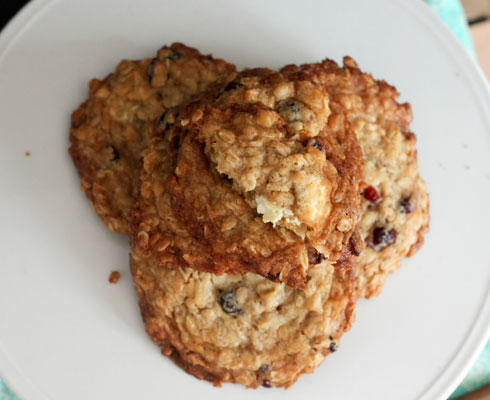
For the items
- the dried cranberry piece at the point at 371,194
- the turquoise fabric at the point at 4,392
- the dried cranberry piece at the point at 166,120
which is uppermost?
the dried cranberry piece at the point at 371,194

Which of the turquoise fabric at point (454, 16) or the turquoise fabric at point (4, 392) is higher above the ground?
the turquoise fabric at point (454, 16)

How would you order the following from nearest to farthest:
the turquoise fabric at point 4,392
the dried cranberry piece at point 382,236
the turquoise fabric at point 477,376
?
the dried cranberry piece at point 382,236
the turquoise fabric at point 4,392
the turquoise fabric at point 477,376

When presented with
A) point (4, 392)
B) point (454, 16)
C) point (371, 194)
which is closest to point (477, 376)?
point (371, 194)

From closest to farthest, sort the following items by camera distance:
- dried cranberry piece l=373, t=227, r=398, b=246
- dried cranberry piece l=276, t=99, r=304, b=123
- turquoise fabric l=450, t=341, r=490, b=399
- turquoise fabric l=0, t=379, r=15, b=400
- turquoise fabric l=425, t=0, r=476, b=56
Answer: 1. dried cranberry piece l=276, t=99, r=304, b=123
2. dried cranberry piece l=373, t=227, r=398, b=246
3. turquoise fabric l=0, t=379, r=15, b=400
4. turquoise fabric l=450, t=341, r=490, b=399
5. turquoise fabric l=425, t=0, r=476, b=56

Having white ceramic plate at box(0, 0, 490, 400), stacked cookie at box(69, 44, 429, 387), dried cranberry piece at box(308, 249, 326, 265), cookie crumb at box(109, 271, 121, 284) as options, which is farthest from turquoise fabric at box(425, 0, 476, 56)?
cookie crumb at box(109, 271, 121, 284)

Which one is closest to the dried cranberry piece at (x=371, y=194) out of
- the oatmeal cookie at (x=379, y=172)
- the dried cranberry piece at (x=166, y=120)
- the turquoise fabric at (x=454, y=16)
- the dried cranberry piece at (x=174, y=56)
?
the oatmeal cookie at (x=379, y=172)

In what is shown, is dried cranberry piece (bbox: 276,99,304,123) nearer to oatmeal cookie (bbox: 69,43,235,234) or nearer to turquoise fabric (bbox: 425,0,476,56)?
oatmeal cookie (bbox: 69,43,235,234)

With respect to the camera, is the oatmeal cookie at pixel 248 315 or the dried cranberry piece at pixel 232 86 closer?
the dried cranberry piece at pixel 232 86

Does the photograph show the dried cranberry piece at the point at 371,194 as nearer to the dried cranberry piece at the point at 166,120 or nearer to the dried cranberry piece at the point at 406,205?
the dried cranberry piece at the point at 406,205
